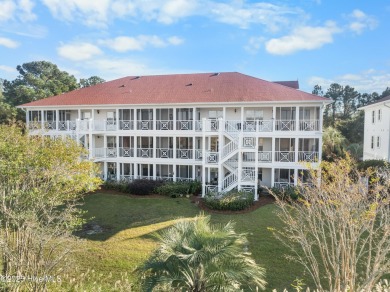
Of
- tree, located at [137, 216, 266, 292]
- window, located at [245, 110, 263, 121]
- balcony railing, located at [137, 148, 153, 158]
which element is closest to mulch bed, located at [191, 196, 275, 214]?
balcony railing, located at [137, 148, 153, 158]

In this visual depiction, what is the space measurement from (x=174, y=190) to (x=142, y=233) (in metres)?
7.05

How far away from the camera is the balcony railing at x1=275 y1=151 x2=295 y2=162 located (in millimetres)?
21703

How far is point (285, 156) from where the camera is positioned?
70.8ft

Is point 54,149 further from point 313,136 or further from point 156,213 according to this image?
point 313,136

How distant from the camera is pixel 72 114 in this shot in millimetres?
26797

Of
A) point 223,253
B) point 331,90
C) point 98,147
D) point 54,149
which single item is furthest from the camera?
point 331,90

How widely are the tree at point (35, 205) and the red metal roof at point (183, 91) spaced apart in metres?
11.3

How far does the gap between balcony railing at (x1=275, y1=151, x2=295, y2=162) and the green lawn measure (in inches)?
188

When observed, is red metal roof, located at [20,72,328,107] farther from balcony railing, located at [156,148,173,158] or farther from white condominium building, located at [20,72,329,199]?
balcony railing, located at [156,148,173,158]

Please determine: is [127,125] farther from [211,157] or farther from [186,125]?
[211,157]

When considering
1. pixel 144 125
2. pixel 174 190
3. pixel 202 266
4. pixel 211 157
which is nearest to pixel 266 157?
pixel 211 157

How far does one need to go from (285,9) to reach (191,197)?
13597 millimetres

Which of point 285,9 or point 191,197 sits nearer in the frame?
point 285,9

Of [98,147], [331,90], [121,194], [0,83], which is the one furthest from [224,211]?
[331,90]
